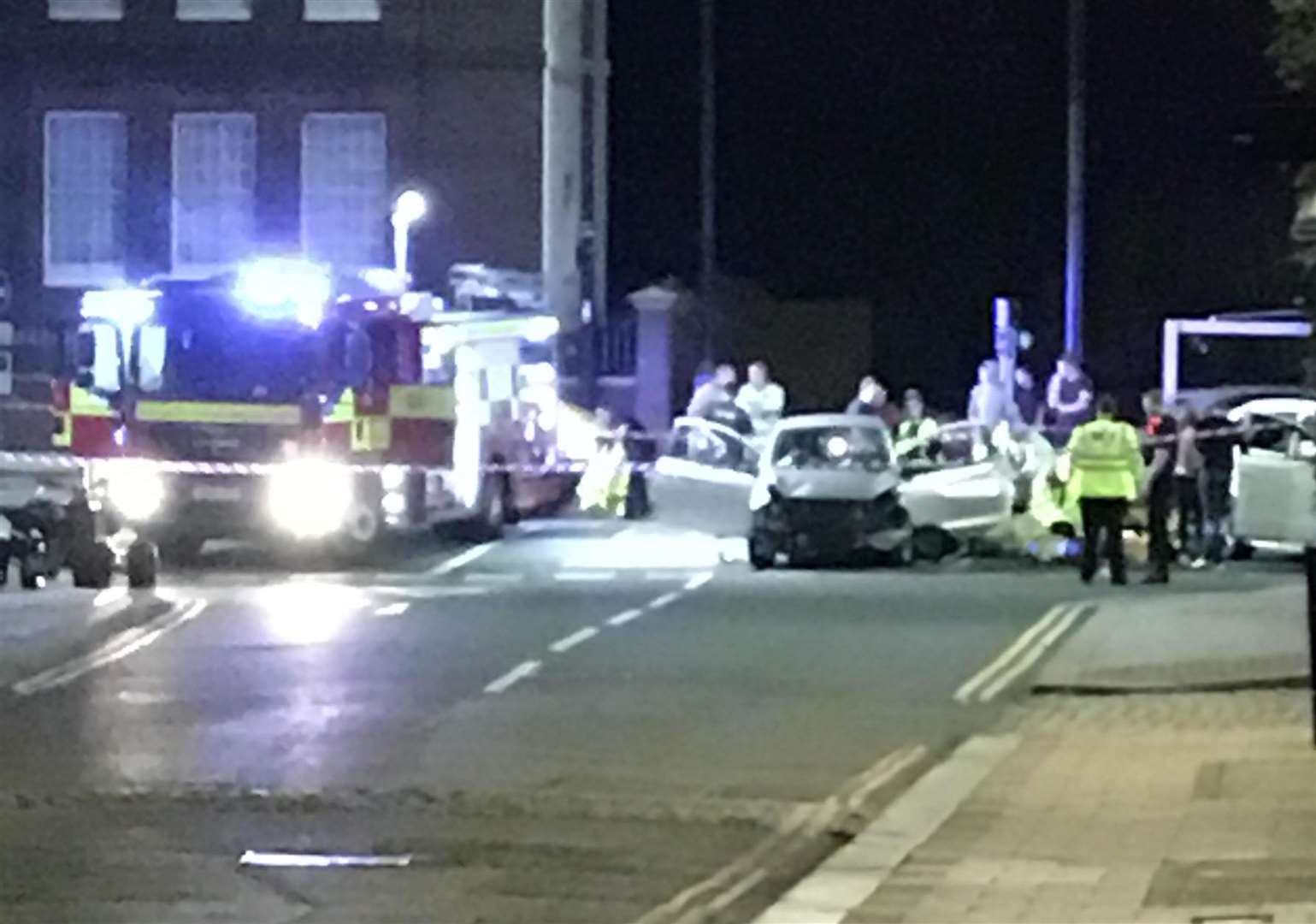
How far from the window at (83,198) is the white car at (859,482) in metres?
15.3

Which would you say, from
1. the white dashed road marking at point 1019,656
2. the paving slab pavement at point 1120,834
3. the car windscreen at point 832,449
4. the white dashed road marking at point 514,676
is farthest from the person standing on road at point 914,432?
the paving slab pavement at point 1120,834

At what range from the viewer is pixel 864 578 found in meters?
26.2

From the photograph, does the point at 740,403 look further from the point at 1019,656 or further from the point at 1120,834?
the point at 1120,834

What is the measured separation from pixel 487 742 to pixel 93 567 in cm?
1036

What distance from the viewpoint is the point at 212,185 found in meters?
42.9

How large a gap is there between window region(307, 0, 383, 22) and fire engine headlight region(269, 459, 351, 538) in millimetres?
15932

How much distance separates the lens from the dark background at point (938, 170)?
1869 inches

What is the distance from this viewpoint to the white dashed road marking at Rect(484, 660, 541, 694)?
17391mm

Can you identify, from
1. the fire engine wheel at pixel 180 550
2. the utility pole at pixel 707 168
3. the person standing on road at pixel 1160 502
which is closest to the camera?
the person standing on road at pixel 1160 502

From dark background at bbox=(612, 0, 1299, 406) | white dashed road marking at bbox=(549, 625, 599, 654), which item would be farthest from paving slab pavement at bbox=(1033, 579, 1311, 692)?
dark background at bbox=(612, 0, 1299, 406)

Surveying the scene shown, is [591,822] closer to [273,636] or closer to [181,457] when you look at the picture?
[273,636]

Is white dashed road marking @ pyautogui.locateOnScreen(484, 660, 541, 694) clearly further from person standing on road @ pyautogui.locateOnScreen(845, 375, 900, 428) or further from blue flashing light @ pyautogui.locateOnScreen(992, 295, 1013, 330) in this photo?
blue flashing light @ pyautogui.locateOnScreen(992, 295, 1013, 330)

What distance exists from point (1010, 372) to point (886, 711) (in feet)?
63.7

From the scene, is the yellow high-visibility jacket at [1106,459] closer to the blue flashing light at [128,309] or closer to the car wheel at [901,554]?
the car wheel at [901,554]
